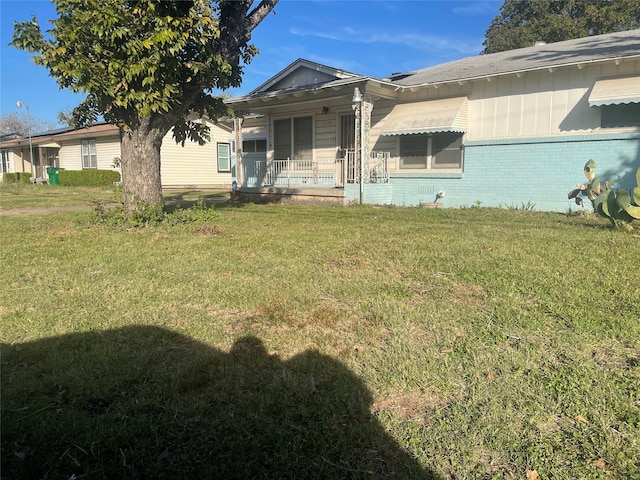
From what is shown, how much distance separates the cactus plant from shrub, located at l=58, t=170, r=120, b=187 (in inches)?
849

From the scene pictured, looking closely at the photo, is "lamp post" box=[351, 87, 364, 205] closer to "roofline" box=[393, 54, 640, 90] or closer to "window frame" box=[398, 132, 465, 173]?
"roofline" box=[393, 54, 640, 90]

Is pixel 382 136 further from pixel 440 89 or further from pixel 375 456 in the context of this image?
pixel 375 456

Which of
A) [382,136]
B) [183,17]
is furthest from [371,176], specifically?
[183,17]

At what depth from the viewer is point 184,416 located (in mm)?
2377

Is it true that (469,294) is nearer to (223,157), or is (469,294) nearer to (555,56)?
(555,56)

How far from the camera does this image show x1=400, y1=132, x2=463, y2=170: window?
1239 cm

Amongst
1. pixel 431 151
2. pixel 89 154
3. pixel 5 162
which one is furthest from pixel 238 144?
pixel 5 162

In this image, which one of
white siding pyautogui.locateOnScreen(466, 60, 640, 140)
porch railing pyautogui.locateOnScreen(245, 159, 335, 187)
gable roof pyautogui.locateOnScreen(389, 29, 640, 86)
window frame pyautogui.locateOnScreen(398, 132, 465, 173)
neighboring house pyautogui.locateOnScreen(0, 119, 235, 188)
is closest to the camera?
gable roof pyautogui.locateOnScreen(389, 29, 640, 86)

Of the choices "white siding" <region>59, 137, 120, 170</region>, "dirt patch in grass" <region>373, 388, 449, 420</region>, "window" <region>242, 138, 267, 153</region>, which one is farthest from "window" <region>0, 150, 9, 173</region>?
"dirt patch in grass" <region>373, 388, 449, 420</region>

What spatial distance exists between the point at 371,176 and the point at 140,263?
8847mm

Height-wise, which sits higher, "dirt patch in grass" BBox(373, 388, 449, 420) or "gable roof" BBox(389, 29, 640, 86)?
"gable roof" BBox(389, 29, 640, 86)

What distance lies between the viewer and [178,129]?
379 inches

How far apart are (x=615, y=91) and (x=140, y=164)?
971cm

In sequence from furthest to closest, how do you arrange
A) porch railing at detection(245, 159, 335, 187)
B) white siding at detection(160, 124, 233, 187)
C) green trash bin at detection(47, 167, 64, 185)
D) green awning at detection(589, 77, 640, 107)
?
green trash bin at detection(47, 167, 64, 185) < white siding at detection(160, 124, 233, 187) < porch railing at detection(245, 159, 335, 187) < green awning at detection(589, 77, 640, 107)
